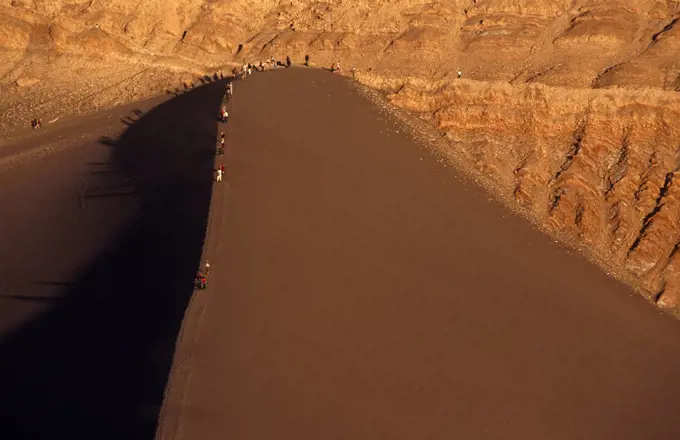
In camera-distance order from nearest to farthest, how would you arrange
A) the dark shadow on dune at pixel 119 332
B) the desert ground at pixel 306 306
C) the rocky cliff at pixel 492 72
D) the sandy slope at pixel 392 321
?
the sandy slope at pixel 392 321
the desert ground at pixel 306 306
the dark shadow on dune at pixel 119 332
the rocky cliff at pixel 492 72

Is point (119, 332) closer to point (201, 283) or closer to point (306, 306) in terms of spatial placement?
point (201, 283)

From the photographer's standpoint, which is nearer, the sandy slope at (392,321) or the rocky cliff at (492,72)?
the sandy slope at (392,321)

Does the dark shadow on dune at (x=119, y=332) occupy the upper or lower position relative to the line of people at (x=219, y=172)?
lower

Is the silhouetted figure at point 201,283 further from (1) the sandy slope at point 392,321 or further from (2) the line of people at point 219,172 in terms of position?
(1) the sandy slope at point 392,321

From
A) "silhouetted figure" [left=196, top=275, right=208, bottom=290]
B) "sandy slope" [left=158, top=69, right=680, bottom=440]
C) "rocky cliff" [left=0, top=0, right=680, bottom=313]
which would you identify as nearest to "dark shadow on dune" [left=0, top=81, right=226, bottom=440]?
"silhouetted figure" [left=196, top=275, right=208, bottom=290]

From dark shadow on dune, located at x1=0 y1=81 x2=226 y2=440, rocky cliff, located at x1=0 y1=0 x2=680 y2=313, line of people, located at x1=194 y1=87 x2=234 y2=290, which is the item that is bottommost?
dark shadow on dune, located at x1=0 y1=81 x2=226 y2=440

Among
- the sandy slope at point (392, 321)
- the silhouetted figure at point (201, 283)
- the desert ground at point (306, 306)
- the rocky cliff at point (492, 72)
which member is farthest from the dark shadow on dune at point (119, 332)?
the rocky cliff at point (492, 72)

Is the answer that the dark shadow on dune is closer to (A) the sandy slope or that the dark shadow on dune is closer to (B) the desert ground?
(B) the desert ground

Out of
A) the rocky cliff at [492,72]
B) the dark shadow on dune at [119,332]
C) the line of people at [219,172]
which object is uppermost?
the rocky cliff at [492,72]
